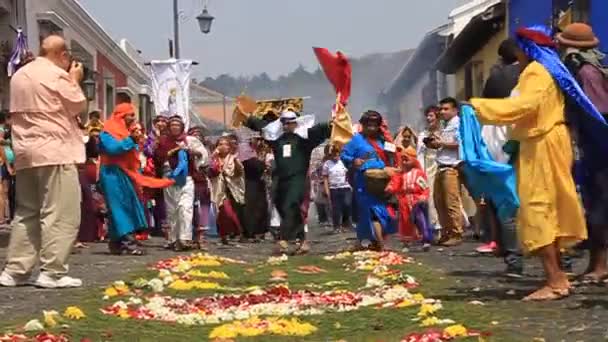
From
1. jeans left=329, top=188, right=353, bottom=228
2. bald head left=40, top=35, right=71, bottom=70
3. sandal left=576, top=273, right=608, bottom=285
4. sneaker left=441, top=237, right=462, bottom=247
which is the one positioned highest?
bald head left=40, top=35, right=71, bottom=70

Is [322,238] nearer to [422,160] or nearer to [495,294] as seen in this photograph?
[422,160]

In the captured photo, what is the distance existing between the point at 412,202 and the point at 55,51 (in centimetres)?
643

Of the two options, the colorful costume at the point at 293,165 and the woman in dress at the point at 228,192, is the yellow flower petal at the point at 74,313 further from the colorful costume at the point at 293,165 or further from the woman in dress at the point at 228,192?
the woman in dress at the point at 228,192

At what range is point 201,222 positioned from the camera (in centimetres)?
1744

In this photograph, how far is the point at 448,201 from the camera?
1559cm

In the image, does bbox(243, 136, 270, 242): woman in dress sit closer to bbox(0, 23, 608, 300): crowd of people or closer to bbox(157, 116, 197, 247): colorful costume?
bbox(0, 23, 608, 300): crowd of people

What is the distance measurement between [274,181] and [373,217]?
77.6 inches

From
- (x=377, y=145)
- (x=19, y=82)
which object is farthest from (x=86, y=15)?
(x=19, y=82)

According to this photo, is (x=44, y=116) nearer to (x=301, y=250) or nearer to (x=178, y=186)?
(x=301, y=250)

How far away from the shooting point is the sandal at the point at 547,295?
8516mm

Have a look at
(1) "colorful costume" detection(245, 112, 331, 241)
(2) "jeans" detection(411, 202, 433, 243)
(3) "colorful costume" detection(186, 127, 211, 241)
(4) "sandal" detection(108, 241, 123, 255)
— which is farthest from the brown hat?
(3) "colorful costume" detection(186, 127, 211, 241)

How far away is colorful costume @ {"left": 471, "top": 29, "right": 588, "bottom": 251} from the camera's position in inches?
333

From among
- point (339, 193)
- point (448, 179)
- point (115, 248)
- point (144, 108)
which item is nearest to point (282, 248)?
point (115, 248)

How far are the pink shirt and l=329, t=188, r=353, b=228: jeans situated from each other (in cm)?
1261
